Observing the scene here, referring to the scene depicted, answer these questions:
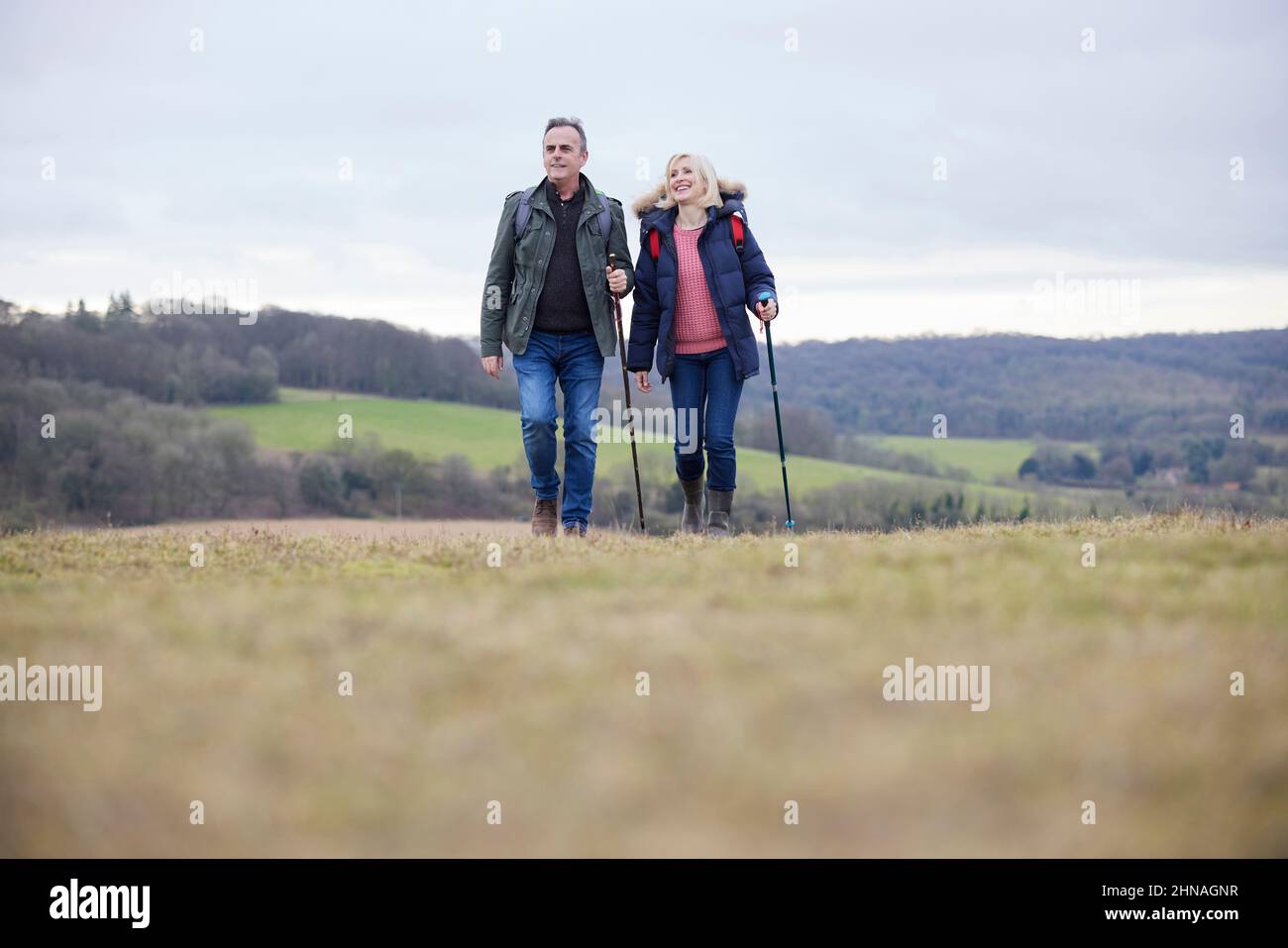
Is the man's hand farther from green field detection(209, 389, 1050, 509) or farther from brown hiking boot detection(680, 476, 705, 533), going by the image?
green field detection(209, 389, 1050, 509)

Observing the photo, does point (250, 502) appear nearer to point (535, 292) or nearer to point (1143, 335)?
point (535, 292)

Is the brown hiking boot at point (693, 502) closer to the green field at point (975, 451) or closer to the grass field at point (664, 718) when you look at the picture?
the grass field at point (664, 718)

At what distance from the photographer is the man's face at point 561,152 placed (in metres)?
10.7

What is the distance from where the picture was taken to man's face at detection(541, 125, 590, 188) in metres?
10.7

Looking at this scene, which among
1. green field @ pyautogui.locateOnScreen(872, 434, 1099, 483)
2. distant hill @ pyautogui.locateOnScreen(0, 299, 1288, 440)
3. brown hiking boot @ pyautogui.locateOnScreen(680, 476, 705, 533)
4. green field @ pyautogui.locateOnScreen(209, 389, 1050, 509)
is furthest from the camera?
green field @ pyautogui.locateOnScreen(872, 434, 1099, 483)

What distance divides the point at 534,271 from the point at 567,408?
4.21 feet

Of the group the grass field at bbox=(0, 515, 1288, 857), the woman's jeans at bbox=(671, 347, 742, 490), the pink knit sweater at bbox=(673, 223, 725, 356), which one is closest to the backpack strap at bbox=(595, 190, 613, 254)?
the pink knit sweater at bbox=(673, 223, 725, 356)

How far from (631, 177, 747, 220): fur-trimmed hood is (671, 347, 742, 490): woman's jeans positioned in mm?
1371

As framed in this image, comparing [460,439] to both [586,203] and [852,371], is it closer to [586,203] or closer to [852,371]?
[852,371]

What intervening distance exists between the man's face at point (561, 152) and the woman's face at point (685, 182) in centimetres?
90

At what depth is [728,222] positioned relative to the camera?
11.0 m

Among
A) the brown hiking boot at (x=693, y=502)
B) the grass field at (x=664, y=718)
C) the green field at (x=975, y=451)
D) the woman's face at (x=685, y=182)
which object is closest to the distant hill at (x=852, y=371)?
the green field at (x=975, y=451)

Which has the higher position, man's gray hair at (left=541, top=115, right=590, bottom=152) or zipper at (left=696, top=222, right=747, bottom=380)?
man's gray hair at (left=541, top=115, right=590, bottom=152)

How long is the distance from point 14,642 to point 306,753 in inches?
105
